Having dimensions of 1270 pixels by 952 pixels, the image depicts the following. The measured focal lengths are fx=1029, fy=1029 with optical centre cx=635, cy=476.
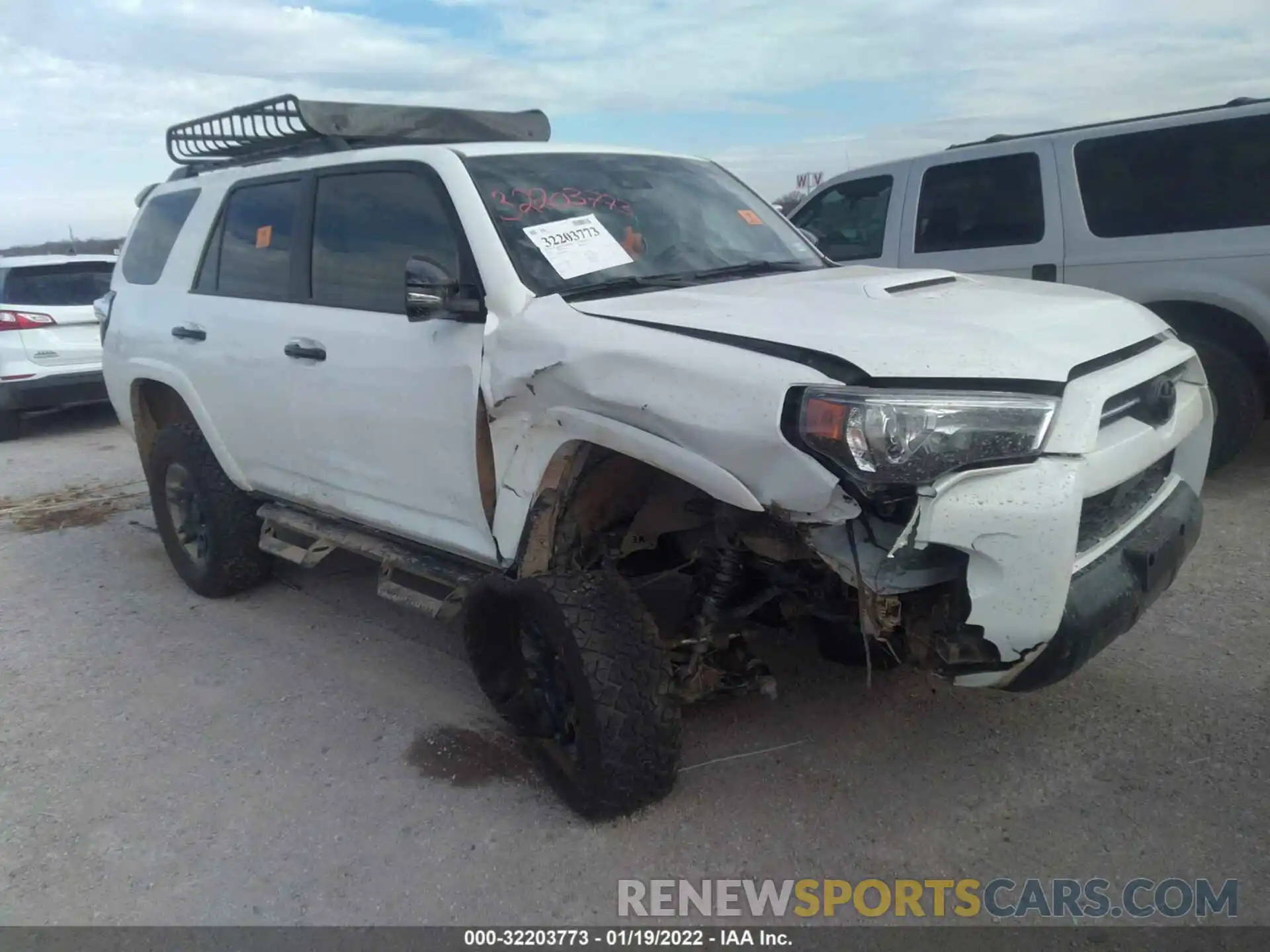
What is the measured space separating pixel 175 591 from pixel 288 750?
2137 millimetres

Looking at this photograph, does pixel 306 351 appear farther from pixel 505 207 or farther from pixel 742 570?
pixel 742 570

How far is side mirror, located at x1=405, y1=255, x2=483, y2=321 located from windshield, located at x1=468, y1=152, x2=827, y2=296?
0.68 ft

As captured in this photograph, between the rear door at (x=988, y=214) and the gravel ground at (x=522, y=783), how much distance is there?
7.80ft

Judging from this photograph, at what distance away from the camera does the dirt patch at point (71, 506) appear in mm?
6797

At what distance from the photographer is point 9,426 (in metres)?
9.96

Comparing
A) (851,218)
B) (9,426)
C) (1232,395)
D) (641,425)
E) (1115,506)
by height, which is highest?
(851,218)

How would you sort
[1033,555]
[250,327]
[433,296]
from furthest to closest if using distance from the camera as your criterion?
[250,327] < [433,296] < [1033,555]

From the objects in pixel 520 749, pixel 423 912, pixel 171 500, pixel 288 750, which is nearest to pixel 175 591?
pixel 171 500

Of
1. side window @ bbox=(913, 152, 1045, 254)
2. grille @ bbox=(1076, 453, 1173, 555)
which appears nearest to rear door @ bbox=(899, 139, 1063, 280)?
side window @ bbox=(913, 152, 1045, 254)

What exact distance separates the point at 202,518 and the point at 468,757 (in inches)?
89.4

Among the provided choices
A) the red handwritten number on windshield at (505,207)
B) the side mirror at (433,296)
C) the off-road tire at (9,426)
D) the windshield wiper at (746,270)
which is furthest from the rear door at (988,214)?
the off-road tire at (9,426)

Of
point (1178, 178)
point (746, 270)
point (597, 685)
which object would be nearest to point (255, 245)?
point (746, 270)

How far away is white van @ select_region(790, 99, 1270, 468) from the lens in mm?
5500

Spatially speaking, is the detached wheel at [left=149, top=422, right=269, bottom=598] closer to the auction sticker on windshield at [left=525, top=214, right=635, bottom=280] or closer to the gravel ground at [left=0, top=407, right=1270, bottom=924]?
the gravel ground at [left=0, top=407, right=1270, bottom=924]
